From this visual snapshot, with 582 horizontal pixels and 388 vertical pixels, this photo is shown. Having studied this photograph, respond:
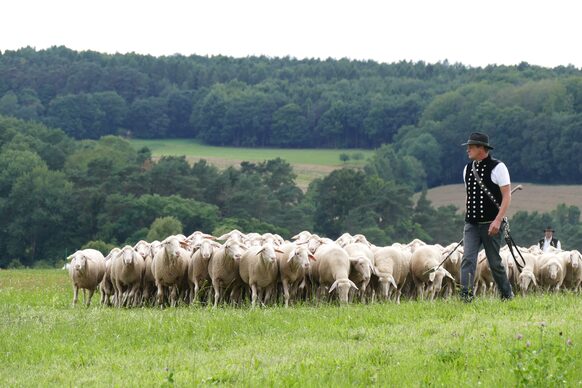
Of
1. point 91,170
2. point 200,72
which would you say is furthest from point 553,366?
point 200,72

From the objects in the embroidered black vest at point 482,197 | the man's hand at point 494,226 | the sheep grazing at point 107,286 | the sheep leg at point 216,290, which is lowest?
the sheep grazing at point 107,286

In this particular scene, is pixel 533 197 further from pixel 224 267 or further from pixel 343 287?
pixel 343 287

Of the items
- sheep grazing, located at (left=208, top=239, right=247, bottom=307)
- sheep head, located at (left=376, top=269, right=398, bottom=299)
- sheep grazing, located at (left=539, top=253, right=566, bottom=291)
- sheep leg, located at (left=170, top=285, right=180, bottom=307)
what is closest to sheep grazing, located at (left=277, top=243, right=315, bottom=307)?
sheep grazing, located at (left=208, top=239, right=247, bottom=307)

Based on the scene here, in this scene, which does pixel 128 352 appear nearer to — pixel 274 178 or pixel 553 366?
pixel 553 366

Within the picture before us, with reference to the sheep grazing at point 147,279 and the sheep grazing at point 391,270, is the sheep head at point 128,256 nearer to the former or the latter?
the sheep grazing at point 147,279

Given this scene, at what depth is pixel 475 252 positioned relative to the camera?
1700 cm

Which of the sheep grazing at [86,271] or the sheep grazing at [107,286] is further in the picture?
the sheep grazing at [107,286]

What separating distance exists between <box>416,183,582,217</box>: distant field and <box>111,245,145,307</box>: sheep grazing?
70.5 m

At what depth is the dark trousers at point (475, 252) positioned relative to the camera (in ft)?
55.3

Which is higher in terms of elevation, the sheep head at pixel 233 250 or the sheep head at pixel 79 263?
the sheep head at pixel 233 250

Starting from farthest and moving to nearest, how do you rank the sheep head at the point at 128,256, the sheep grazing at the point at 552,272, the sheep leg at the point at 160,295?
the sheep grazing at the point at 552,272 < the sheep head at the point at 128,256 < the sheep leg at the point at 160,295

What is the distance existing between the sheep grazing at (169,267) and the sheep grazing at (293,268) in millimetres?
2059

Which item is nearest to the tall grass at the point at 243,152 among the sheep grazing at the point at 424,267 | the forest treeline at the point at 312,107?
the forest treeline at the point at 312,107

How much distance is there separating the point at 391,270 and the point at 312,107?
138100 millimetres
